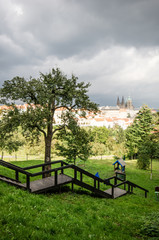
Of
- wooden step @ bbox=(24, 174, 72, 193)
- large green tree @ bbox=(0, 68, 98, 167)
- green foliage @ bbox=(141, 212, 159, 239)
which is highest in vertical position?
large green tree @ bbox=(0, 68, 98, 167)

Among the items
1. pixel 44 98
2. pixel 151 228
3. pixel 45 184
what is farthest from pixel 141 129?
pixel 151 228

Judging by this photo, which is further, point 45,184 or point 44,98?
point 44,98

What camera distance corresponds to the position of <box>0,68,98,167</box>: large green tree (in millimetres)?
13977

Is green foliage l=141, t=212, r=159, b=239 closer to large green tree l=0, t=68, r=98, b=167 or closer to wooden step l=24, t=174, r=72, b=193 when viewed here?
wooden step l=24, t=174, r=72, b=193

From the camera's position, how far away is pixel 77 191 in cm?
1009

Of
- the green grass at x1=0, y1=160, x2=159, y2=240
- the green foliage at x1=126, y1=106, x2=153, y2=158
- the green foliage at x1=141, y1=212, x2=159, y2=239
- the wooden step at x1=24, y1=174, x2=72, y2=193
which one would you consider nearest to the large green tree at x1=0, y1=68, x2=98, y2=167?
the wooden step at x1=24, y1=174, x2=72, y2=193

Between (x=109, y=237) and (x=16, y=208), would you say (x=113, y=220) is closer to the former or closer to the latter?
(x=109, y=237)

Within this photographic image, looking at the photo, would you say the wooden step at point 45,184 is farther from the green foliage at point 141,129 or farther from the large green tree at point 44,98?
the green foliage at point 141,129

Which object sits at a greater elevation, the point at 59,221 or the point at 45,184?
the point at 45,184

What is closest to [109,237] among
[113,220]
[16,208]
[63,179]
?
[113,220]

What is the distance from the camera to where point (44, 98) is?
1420 cm

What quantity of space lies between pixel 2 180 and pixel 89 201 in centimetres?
455

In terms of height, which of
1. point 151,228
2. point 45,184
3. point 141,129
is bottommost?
point 151,228

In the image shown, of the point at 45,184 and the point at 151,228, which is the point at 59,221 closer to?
the point at 45,184
